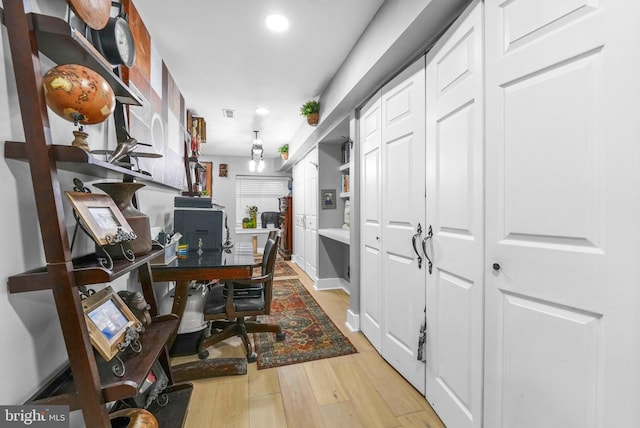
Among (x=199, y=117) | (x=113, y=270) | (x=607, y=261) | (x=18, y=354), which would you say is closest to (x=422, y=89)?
(x=607, y=261)

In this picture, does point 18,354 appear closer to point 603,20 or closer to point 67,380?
point 67,380

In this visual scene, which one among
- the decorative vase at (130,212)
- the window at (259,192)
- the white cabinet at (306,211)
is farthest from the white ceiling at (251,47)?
the window at (259,192)

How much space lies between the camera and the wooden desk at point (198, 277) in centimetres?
175

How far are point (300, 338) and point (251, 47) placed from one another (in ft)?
8.50

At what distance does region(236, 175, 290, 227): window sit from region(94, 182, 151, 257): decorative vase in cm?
572

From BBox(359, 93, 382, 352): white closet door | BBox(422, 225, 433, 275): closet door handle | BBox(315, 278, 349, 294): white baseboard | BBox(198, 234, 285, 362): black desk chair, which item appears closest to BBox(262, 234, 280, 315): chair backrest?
BBox(198, 234, 285, 362): black desk chair

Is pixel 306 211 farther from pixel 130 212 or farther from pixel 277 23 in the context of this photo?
pixel 130 212

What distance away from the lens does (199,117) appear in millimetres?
3875

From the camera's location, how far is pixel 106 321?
3.21 ft

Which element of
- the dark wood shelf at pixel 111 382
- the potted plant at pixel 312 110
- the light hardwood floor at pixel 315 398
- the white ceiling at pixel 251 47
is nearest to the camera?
the dark wood shelf at pixel 111 382

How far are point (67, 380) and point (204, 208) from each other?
1564 millimetres

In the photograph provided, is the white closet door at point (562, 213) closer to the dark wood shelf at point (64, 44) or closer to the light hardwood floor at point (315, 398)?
the light hardwood floor at point (315, 398)

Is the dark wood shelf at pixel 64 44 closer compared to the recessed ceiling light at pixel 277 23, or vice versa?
the dark wood shelf at pixel 64 44

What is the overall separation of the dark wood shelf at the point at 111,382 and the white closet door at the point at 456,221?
137 centimetres
